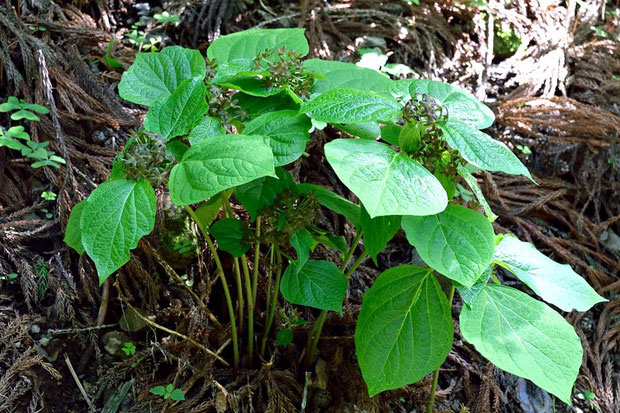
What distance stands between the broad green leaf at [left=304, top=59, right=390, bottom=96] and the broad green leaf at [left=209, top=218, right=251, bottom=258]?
0.50 m

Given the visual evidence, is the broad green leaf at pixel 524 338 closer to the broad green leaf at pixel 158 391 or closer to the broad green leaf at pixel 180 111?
the broad green leaf at pixel 180 111

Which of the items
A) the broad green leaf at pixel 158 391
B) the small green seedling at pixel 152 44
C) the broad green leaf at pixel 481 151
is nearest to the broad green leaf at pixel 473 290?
the broad green leaf at pixel 481 151

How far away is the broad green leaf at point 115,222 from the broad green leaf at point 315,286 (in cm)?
53

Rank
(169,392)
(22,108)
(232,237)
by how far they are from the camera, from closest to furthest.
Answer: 1. (232,237)
2. (169,392)
3. (22,108)

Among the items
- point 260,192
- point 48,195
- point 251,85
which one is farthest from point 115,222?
point 48,195

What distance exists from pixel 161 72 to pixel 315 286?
32.4 inches

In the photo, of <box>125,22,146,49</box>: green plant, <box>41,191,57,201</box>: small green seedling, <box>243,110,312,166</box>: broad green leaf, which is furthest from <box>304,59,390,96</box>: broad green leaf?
<box>125,22,146,49</box>: green plant

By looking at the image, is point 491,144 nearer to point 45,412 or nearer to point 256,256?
point 256,256

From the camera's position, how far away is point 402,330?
1541 mm

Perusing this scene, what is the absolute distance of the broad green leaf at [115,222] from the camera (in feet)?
4.09

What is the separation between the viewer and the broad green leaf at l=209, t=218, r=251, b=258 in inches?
66.3

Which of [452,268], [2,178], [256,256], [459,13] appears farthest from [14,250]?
[459,13]

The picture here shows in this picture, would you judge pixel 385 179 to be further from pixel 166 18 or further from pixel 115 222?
pixel 166 18

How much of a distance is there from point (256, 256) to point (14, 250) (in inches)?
39.6
